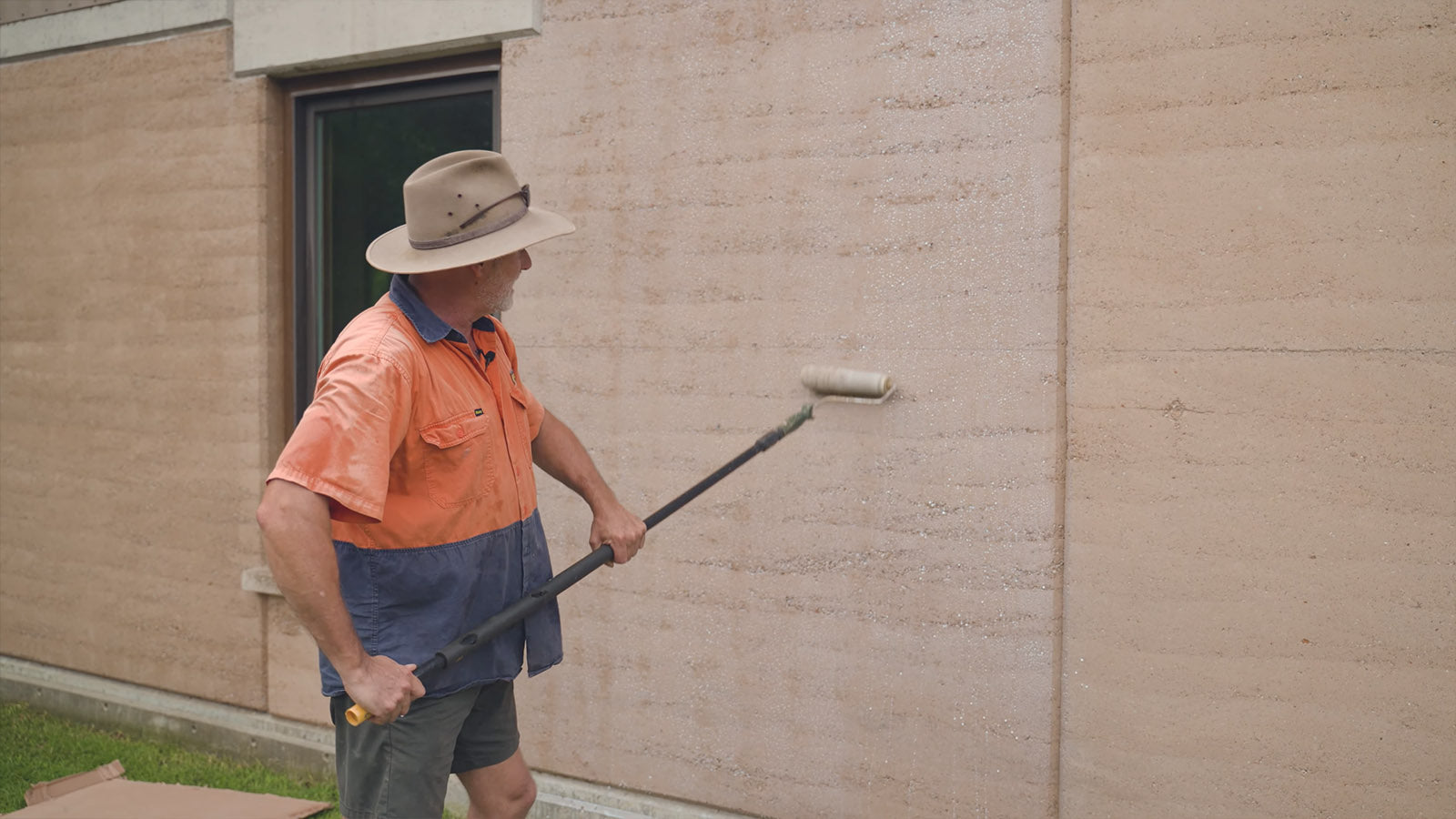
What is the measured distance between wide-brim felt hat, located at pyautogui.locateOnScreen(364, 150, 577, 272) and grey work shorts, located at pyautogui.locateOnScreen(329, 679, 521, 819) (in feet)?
3.28

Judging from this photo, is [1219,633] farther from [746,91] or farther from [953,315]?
[746,91]

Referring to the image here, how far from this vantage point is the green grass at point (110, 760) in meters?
4.48

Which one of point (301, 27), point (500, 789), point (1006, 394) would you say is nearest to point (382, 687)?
point (500, 789)

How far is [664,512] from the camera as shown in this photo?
9.66 feet

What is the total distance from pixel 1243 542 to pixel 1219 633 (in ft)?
0.81

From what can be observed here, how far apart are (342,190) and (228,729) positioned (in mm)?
2308

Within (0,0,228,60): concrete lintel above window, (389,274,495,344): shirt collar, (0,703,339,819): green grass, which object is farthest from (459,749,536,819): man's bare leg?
(0,0,228,60): concrete lintel above window

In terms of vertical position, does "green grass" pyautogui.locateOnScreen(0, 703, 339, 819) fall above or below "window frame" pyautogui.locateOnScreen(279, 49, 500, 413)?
below

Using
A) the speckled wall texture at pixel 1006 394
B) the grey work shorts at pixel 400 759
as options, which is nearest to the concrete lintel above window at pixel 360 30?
the speckled wall texture at pixel 1006 394

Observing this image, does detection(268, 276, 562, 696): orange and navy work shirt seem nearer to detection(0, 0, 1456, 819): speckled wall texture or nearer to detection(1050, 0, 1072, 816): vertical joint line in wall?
detection(0, 0, 1456, 819): speckled wall texture

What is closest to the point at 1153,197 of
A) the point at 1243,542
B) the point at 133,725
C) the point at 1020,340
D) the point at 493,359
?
the point at 1020,340

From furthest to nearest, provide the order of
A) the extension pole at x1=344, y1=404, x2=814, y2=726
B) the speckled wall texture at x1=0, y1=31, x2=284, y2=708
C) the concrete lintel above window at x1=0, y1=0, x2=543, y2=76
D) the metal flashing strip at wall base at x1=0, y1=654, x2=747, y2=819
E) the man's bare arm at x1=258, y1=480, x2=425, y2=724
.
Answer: the speckled wall texture at x1=0, y1=31, x2=284, y2=708, the concrete lintel above window at x1=0, y1=0, x2=543, y2=76, the metal flashing strip at wall base at x1=0, y1=654, x2=747, y2=819, the extension pole at x1=344, y1=404, x2=814, y2=726, the man's bare arm at x1=258, y1=480, x2=425, y2=724

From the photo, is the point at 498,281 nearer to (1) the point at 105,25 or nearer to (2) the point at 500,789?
(2) the point at 500,789

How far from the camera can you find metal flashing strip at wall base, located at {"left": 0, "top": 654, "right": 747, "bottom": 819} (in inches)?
154
